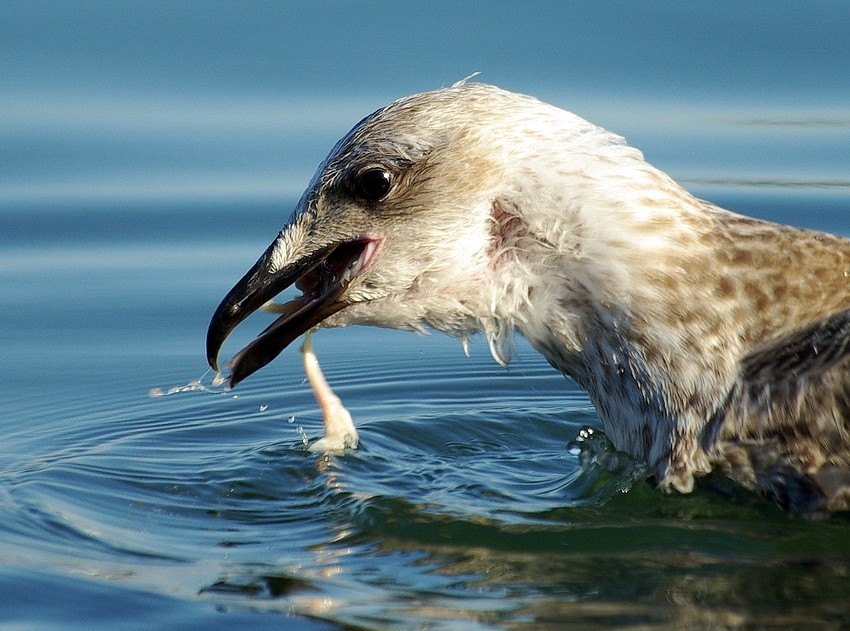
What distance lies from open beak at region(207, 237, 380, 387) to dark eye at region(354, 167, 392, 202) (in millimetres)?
144

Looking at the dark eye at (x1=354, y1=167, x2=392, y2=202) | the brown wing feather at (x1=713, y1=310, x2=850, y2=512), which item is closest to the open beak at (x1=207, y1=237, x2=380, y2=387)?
the dark eye at (x1=354, y1=167, x2=392, y2=202)

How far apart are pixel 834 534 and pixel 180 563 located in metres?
1.97

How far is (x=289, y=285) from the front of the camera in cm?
584

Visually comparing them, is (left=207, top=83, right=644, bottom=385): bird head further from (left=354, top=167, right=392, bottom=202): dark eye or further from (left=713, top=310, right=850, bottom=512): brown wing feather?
(left=713, top=310, right=850, bottom=512): brown wing feather

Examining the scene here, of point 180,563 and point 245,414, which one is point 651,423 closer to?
point 180,563

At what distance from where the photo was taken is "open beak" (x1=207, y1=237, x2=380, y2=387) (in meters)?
5.79

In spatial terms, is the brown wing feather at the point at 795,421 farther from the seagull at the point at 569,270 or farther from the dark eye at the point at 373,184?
the dark eye at the point at 373,184

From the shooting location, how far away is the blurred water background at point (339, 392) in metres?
5.12

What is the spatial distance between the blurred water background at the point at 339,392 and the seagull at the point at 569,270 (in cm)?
30

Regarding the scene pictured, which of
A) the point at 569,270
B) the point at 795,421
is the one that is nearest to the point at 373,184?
the point at 569,270

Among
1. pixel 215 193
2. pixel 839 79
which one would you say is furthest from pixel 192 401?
pixel 839 79

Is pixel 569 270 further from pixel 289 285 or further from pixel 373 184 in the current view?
pixel 289 285

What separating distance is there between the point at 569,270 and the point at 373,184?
70cm

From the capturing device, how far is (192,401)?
7.72 meters
